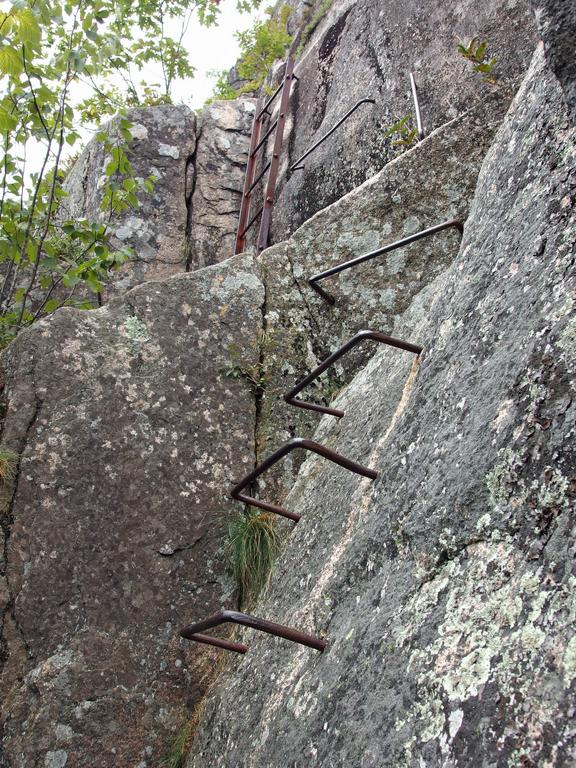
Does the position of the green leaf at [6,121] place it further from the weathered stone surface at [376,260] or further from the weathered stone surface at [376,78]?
the weathered stone surface at [376,78]

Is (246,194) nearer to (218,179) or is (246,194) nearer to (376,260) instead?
(218,179)

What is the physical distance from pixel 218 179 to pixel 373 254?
4410mm

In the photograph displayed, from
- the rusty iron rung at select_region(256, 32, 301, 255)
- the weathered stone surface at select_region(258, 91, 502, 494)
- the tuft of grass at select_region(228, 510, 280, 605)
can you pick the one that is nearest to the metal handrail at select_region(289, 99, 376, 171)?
the rusty iron rung at select_region(256, 32, 301, 255)

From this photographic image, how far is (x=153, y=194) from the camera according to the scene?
21.2 feet

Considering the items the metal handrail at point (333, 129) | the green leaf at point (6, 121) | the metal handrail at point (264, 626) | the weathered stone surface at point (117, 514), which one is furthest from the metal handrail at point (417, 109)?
the metal handrail at point (264, 626)

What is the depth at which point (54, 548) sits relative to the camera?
2.85 metres

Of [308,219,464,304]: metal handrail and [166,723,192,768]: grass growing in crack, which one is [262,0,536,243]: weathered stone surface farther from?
[166,723,192,768]: grass growing in crack

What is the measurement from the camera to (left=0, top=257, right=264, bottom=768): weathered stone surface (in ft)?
8.73

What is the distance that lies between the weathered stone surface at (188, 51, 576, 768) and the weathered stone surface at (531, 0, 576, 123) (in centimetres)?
13

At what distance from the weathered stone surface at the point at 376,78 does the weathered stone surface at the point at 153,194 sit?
102cm

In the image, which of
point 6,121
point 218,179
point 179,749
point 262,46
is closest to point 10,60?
point 6,121

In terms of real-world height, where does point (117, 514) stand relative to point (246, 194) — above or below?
below

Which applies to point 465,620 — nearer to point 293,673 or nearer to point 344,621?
point 344,621

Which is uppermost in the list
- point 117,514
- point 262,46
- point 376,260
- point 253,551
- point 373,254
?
point 262,46
